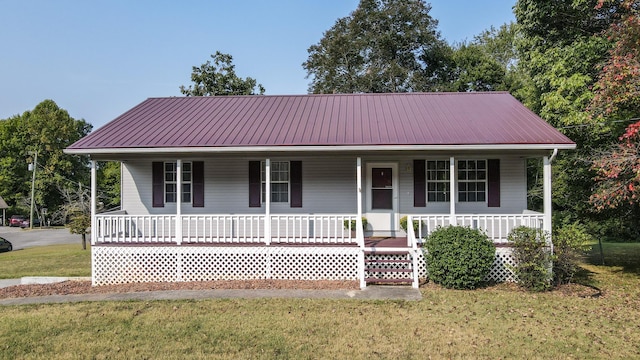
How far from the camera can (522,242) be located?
9086mm

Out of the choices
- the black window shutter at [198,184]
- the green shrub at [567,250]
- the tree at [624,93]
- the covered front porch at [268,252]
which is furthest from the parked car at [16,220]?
the tree at [624,93]

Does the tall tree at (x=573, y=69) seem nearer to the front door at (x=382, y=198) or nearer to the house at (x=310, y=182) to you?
the house at (x=310, y=182)

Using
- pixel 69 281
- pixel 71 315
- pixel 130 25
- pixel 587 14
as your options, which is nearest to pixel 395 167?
pixel 587 14

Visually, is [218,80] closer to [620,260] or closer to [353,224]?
[353,224]

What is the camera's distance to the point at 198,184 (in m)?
12.0

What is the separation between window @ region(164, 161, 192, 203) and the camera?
12125 mm

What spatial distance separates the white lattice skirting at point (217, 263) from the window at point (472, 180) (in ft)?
13.7

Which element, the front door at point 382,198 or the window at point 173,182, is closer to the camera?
the front door at point 382,198

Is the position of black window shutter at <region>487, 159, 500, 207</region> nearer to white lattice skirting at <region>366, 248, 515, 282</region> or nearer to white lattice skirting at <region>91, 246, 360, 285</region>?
white lattice skirting at <region>366, 248, 515, 282</region>

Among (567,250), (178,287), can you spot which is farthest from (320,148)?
(567,250)

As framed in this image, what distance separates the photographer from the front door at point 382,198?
11.7 m

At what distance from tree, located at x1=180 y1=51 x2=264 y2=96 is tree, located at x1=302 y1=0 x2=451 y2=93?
6993 mm

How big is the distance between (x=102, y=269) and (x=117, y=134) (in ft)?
12.2

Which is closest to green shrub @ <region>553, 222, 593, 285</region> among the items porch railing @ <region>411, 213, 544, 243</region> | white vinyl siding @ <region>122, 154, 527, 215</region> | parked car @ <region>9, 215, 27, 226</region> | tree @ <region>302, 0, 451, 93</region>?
porch railing @ <region>411, 213, 544, 243</region>
